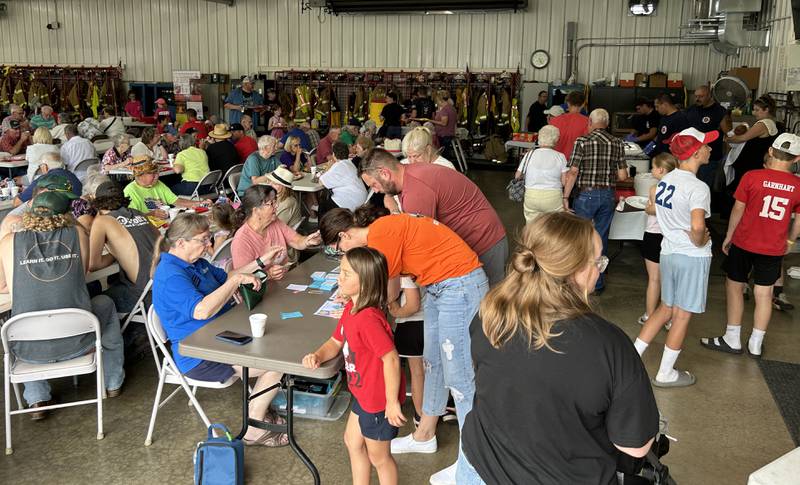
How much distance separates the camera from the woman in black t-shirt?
1.58 metres

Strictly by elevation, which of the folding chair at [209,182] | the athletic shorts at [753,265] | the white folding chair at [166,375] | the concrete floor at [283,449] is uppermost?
the folding chair at [209,182]

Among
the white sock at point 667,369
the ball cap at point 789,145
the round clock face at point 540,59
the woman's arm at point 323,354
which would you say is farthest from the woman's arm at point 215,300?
the round clock face at point 540,59

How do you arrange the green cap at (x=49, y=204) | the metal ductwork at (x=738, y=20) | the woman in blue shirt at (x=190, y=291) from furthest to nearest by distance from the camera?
the metal ductwork at (x=738, y=20) → the green cap at (x=49, y=204) → the woman in blue shirt at (x=190, y=291)

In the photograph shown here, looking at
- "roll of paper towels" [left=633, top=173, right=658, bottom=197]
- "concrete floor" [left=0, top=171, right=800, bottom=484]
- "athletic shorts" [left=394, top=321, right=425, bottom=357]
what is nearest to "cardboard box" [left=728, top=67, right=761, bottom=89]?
"roll of paper towels" [left=633, top=173, right=658, bottom=197]

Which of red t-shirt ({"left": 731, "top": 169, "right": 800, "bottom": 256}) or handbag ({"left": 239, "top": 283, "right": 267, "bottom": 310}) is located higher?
red t-shirt ({"left": 731, "top": 169, "right": 800, "bottom": 256})

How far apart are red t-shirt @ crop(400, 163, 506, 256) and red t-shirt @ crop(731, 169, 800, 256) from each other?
6.54 ft

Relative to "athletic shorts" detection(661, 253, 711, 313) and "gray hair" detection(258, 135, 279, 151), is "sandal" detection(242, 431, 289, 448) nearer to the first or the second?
"athletic shorts" detection(661, 253, 711, 313)

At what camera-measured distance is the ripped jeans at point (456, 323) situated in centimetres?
289

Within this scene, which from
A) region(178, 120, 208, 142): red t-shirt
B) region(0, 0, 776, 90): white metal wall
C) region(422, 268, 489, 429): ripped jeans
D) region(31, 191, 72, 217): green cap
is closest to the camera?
region(422, 268, 489, 429): ripped jeans

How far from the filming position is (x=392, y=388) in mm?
2541

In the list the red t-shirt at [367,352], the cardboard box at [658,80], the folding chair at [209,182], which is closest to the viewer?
the red t-shirt at [367,352]

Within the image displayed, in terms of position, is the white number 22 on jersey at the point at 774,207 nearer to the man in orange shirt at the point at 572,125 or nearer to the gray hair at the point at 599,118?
the gray hair at the point at 599,118

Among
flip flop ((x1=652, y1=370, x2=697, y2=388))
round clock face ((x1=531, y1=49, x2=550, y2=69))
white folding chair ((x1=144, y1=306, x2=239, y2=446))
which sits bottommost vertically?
flip flop ((x1=652, y1=370, x2=697, y2=388))

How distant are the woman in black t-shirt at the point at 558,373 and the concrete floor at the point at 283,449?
1292mm
